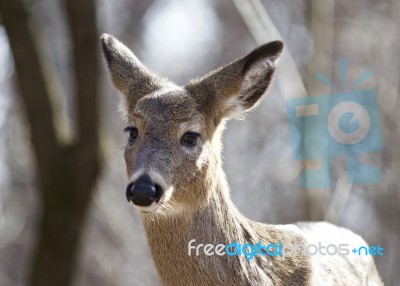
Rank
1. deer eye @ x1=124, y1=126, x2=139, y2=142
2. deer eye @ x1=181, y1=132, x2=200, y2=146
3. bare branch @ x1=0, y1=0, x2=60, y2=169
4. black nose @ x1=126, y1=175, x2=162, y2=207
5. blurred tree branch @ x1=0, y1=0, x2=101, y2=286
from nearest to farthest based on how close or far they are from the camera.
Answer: black nose @ x1=126, y1=175, x2=162, y2=207 → deer eye @ x1=181, y1=132, x2=200, y2=146 → deer eye @ x1=124, y1=126, x2=139, y2=142 → blurred tree branch @ x1=0, y1=0, x2=101, y2=286 → bare branch @ x1=0, y1=0, x2=60, y2=169

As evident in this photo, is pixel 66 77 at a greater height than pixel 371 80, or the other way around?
pixel 66 77

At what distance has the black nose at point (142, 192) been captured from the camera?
4.77 m

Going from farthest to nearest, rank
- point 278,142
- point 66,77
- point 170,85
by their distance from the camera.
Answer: point 66,77
point 278,142
point 170,85

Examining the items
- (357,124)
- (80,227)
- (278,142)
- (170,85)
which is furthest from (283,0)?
(170,85)

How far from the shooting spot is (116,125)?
17797 mm

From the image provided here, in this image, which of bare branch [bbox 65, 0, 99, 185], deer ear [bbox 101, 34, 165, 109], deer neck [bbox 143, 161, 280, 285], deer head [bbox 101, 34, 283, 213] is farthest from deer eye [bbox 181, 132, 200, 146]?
bare branch [bbox 65, 0, 99, 185]

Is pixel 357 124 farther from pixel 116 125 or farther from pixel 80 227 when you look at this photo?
pixel 116 125

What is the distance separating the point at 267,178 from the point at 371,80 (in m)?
4.35

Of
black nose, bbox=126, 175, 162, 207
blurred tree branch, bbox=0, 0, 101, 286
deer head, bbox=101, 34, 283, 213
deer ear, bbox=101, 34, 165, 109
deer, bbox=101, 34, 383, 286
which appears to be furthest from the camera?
blurred tree branch, bbox=0, 0, 101, 286

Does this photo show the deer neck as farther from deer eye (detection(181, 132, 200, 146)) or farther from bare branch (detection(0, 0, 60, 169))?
bare branch (detection(0, 0, 60, 169))

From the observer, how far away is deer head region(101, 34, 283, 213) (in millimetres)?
5016

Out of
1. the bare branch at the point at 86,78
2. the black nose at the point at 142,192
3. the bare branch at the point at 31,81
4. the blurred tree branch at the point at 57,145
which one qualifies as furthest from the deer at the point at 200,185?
the bare branch at the point at 31,81

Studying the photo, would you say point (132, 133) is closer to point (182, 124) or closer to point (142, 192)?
point (182, 124)

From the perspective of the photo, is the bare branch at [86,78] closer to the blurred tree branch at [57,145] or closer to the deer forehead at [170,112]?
the blurred tree branch at [57,145]
